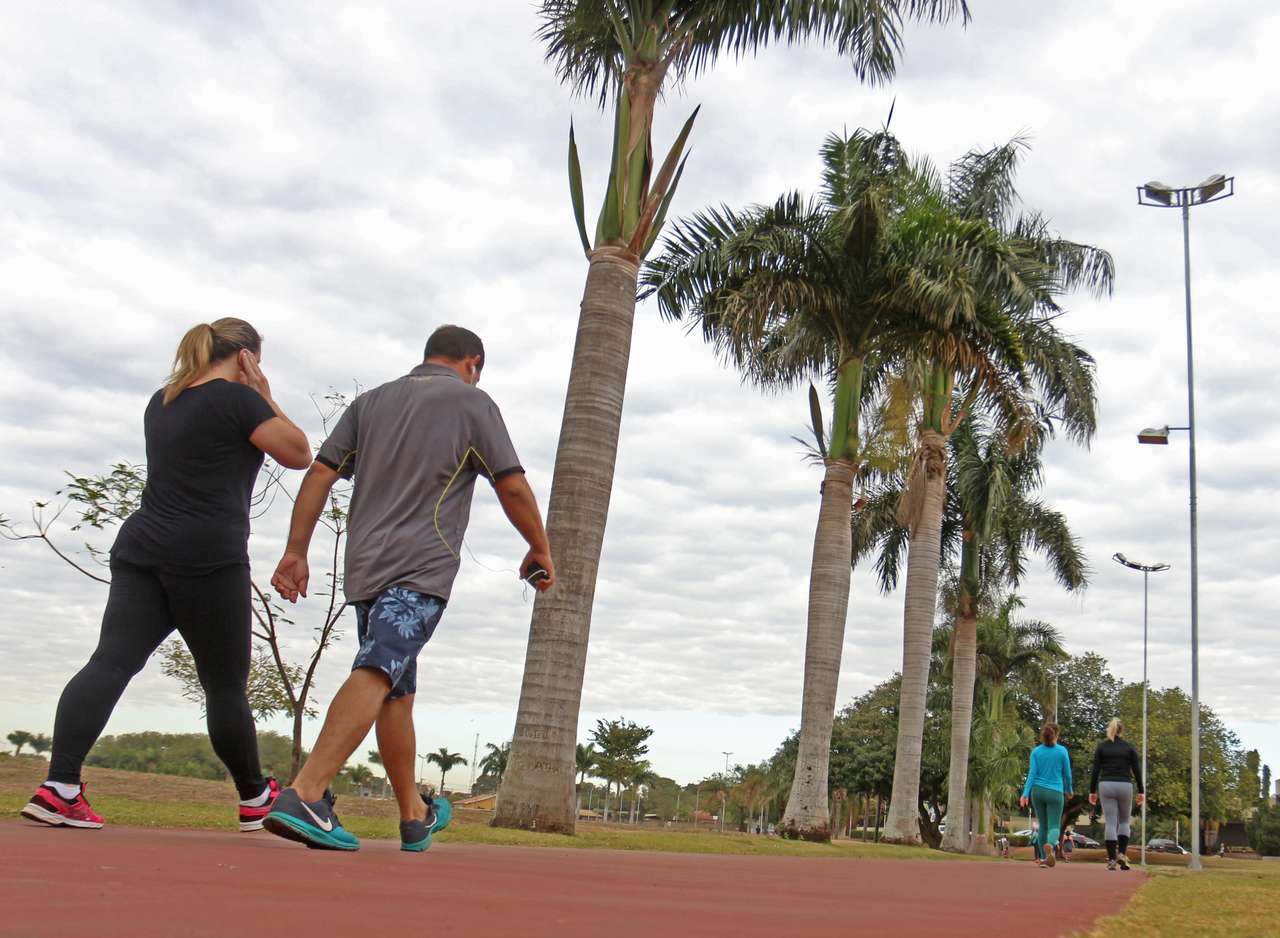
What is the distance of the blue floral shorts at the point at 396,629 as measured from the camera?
150 inches

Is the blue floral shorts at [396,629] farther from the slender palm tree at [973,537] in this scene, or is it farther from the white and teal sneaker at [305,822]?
the slender palm tree at [973,537]

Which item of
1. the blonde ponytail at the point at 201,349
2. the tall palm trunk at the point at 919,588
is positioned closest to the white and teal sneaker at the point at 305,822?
the blonde ponytail at the point at 201,349

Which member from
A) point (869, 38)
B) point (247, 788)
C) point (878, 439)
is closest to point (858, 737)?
point (878, 439)

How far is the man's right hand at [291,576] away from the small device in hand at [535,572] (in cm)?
87

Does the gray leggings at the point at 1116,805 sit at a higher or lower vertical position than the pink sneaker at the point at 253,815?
higher

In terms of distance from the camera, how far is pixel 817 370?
1702 cm

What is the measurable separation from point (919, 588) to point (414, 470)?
17808 millimetres

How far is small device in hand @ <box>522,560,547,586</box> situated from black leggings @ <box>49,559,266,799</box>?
3.67 ft

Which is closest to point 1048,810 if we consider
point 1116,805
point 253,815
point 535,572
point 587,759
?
point 1116,805

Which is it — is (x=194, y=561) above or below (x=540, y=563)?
below

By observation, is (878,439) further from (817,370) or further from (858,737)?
(858,737)

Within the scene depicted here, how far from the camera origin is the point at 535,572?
14.0 ft

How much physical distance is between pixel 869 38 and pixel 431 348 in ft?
30.2

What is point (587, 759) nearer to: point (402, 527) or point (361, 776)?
point (361, 776)
